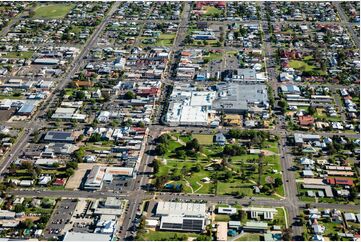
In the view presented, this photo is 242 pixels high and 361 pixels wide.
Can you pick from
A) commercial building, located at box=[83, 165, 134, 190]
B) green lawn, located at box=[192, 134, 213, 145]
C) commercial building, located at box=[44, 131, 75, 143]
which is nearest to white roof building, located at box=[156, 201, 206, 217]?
commercial building, located at box=[83, 165, 134, 190]

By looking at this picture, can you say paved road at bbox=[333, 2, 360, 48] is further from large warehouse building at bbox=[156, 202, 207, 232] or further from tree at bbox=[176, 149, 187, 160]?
large warehouse building at bbox=[156, 202, 207, 232]

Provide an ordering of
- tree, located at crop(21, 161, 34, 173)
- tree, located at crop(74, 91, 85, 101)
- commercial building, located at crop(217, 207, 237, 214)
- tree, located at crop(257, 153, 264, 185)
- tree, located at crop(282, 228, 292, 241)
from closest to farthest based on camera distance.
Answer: tree, located at crop(282, 228, 292, 241), commercial building, located at crop(217, 207, 237, 214), tree, located at crop(257, 153, 264, 185), tree, located at crop(21, 161, 34, 173), tree, located at crop(74, 91, 85, 101)

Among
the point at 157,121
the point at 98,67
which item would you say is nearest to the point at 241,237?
the point at 157,121

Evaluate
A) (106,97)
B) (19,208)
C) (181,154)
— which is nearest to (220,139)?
(181,154)

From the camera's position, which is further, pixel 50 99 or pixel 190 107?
pixel 50 99

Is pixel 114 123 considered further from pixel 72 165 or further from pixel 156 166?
pixel 156 166

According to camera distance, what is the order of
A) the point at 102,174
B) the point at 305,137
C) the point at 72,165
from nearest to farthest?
the point at 102,174, the point at 72,165, the point at 305,137

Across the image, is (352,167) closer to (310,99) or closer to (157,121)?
(310,99)
